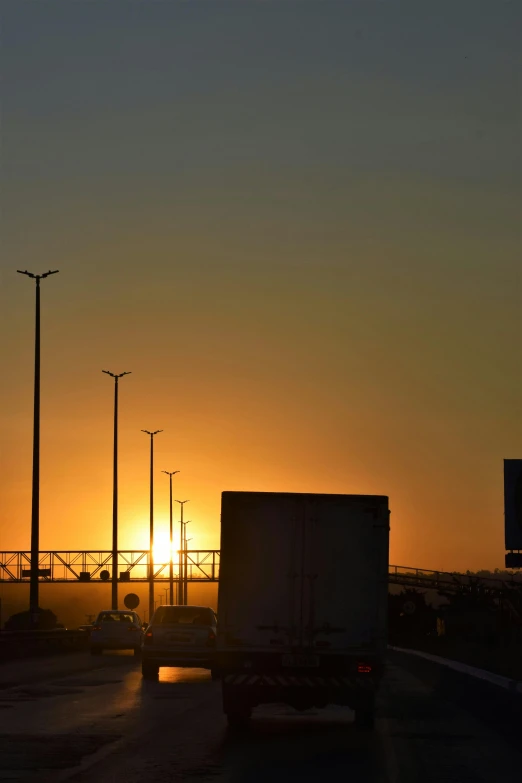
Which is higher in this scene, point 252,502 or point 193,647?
point 252,502

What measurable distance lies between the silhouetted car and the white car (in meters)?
18.1

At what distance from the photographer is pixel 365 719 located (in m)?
21.3

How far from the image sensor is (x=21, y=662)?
47031 millimetres

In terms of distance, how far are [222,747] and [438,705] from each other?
10.0 meters

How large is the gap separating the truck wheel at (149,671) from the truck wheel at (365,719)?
1544cm

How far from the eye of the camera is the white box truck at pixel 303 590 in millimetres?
20578

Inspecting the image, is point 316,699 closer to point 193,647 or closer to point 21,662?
→ point 193,647

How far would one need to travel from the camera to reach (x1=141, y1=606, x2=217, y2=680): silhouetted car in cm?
3616

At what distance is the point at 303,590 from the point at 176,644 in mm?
16523

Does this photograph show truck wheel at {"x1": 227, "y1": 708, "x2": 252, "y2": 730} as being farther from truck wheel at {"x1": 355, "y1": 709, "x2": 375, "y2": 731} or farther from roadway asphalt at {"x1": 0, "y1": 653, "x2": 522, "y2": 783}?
truck wheel at {"x1": 355, "y1": 709, "x2": 375, "y2": 731}

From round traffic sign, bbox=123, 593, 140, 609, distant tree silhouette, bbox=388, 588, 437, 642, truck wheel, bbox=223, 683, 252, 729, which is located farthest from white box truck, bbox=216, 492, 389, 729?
distant tree silhouette, bbox=388, 588, 437, 642

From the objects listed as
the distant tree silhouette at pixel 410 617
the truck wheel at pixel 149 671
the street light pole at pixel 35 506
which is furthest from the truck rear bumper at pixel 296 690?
the distant tree silhouette at pixel 410 617

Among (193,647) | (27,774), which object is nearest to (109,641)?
(193,647)

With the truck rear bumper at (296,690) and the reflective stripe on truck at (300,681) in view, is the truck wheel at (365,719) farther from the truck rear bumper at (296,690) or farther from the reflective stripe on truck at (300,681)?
the reflective stripe on truck at (300,681)
